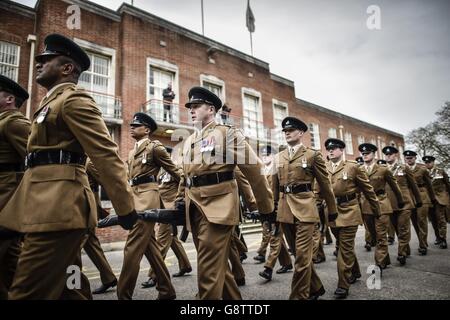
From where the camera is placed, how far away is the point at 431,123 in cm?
2525

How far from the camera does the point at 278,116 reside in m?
19.5

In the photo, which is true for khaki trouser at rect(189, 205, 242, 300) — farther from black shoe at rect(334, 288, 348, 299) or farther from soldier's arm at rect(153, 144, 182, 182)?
black shoe at rect(334, 288, 348, 299)

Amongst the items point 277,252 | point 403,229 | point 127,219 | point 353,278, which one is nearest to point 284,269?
point 277,252

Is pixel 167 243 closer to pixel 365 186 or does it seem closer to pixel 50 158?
pixel 50 158

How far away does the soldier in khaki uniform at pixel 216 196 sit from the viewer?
240 centimetres

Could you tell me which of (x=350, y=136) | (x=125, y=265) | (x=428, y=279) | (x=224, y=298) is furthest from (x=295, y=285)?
(x=350, y=136)

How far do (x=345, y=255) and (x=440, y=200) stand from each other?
6117mm

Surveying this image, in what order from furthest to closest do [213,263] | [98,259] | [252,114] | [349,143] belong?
[349,143] < [252,114] < [98,259] < [213,263]

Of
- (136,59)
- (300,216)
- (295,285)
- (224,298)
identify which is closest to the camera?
(224,298)

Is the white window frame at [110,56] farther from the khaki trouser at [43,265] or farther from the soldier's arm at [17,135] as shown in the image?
the khaki trouser at [43,265]

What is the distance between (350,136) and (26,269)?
29.3m

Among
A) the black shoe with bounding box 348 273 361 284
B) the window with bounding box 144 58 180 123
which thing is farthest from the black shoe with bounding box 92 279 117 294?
the window with bounding box 144 58 180 123

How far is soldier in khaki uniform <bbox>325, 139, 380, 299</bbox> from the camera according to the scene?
3.83 meters
